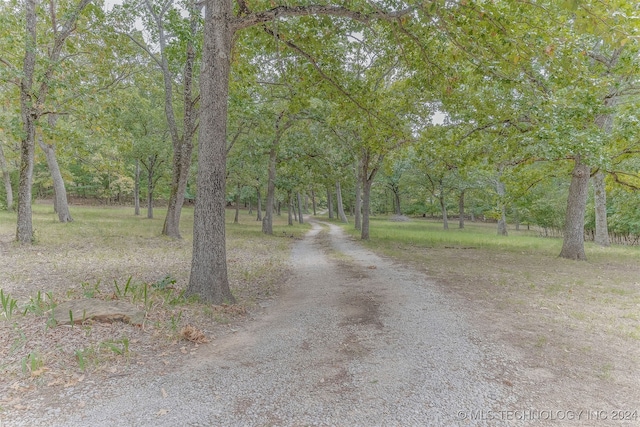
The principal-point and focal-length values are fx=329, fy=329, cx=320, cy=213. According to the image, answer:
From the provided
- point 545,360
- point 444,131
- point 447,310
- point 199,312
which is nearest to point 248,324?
point 199,312

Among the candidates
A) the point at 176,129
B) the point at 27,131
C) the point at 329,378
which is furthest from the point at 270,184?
the point at 329,378

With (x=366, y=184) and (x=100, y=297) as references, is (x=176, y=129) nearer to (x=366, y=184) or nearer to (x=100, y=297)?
(x=366, y=184)

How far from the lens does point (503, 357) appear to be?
3.71 meters

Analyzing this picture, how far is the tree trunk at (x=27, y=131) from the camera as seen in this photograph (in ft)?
30.1

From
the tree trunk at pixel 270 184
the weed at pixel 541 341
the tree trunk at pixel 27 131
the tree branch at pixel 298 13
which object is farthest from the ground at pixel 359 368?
the tree trunk at pixel 270 184

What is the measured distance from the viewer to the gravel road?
2660 millimetres

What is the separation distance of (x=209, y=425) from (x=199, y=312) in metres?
2.72

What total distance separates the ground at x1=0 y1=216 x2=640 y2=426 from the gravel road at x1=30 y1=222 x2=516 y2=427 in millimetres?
16

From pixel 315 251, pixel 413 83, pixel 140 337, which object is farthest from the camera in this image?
pixel 315 251

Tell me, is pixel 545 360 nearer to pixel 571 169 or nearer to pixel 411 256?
pixel 411 256

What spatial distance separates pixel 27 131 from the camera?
9.62 metres

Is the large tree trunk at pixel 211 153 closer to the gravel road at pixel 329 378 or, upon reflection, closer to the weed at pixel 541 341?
the gravel road at pixel 329 378

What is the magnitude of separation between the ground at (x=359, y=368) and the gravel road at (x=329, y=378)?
2 cm

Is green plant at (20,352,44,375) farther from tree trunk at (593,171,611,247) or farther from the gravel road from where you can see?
tree trunk at (593,171,611,247)
